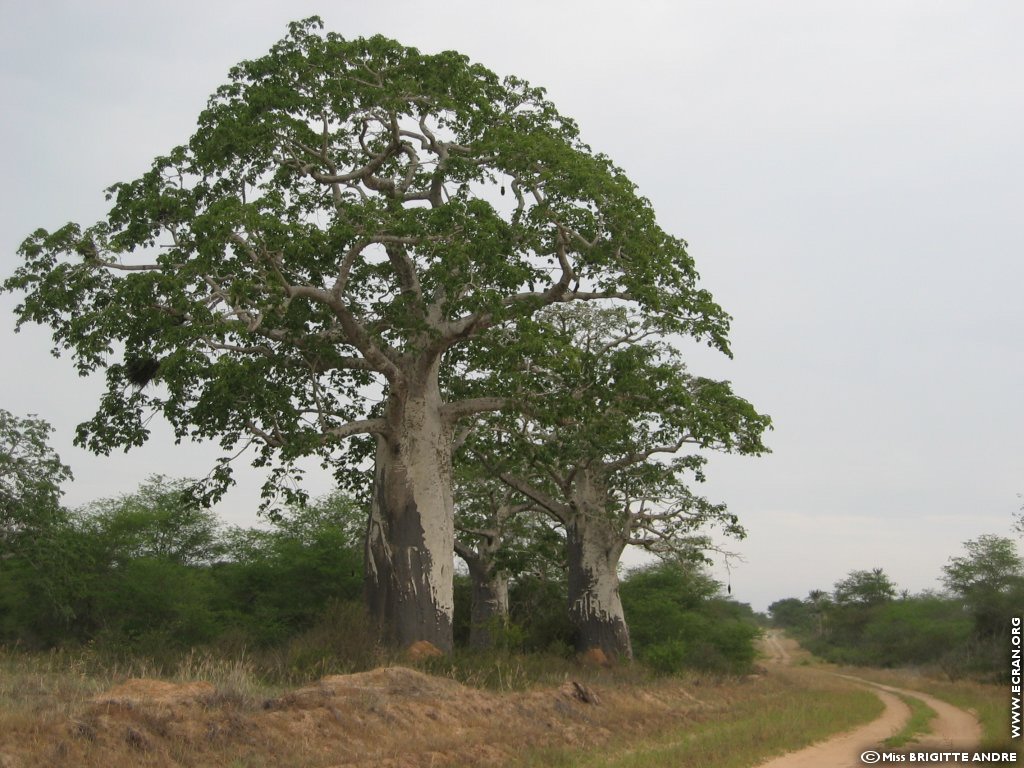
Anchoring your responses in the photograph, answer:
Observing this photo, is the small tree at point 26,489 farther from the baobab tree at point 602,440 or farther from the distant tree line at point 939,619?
the distant tree line at point 939,619

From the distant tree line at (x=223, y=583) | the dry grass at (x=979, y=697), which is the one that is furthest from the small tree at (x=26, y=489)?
the dry grass at (x=979, y=697)

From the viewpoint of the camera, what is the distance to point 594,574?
21953mm

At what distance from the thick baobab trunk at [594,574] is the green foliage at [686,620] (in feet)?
3.37

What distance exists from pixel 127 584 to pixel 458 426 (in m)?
11.1

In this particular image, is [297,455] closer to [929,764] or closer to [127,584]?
[929,764]

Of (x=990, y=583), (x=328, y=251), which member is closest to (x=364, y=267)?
(x=328, y=251)

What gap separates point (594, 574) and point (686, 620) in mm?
8954

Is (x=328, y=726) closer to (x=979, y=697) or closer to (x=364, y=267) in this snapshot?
(x=364, y=267)

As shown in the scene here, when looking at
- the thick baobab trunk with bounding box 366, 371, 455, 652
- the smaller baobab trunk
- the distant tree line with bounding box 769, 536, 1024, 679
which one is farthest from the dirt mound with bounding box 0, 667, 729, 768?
the distant tree line with bounding box 769, 536, 1024, 679

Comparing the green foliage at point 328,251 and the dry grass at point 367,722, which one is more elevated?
the green foliage at point 328,251

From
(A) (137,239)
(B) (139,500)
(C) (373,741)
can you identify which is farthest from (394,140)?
(B) (139,500)

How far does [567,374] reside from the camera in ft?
44.1

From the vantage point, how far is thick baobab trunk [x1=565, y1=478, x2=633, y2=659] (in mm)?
21547

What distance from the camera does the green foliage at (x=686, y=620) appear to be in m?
25.6
